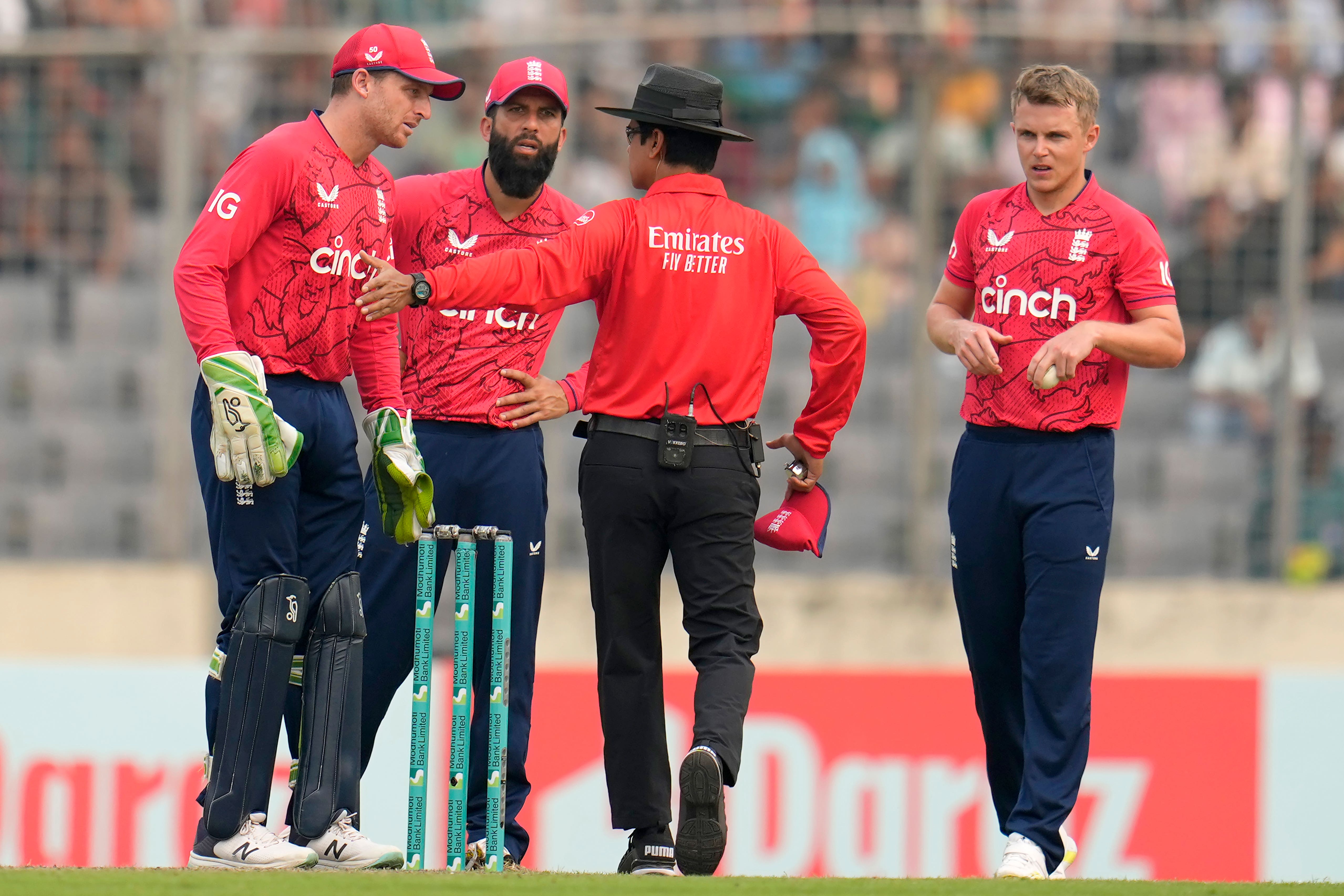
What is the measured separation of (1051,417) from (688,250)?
116 centimetres

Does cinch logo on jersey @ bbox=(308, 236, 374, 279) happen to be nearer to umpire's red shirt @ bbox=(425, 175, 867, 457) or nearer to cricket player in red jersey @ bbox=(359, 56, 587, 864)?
umpire's red shirt @ bbox=(425, 175, 867, 457)

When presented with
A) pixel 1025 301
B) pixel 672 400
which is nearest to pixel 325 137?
pixel 672 400

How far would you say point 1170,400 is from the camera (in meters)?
9.73

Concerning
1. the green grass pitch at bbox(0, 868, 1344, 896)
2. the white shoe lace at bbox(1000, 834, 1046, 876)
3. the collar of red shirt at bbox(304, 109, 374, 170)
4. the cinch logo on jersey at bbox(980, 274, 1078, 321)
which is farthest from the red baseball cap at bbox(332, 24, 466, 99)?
the white shoe lace at bbox(1000, 834, 1046, 876)

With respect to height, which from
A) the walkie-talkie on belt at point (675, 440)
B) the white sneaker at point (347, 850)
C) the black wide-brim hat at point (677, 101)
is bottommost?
the white sneaker at point (347, 850)

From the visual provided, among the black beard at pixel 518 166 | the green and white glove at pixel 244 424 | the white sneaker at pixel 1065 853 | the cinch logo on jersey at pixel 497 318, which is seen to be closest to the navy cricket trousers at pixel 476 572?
the cinch logo on jersey at pixel 497 318

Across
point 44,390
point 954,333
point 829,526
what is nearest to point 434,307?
point 954,333

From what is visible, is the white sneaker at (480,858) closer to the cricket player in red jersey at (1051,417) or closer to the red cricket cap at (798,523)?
the red cricket cap at (798,523)

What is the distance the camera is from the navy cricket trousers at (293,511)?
5.00 metres

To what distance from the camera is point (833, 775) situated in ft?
26.7

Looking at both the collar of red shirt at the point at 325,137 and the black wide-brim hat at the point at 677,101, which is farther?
the black wide-brim hat at the point at 677,101

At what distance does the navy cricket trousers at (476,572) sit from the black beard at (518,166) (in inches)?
29.1

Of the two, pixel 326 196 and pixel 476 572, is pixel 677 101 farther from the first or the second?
pixel 476 572

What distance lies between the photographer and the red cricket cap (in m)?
5.68
